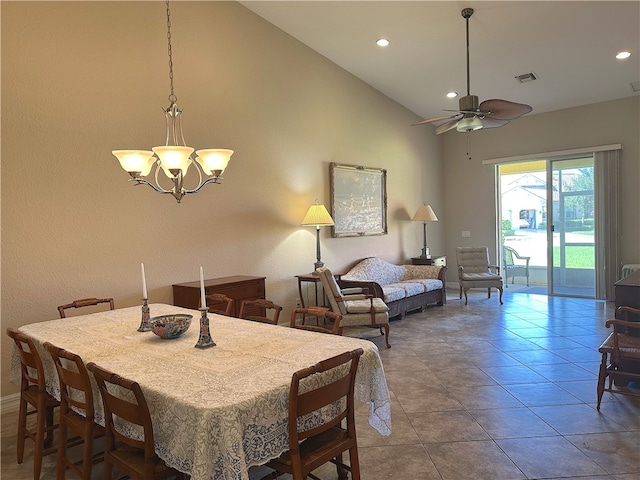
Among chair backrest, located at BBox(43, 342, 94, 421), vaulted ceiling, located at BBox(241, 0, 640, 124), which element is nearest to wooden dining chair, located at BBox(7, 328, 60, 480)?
chair backrest, located at BBox(43, 342, 94, 421)

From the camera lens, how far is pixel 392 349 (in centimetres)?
478

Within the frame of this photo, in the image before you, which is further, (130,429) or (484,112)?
(484,112)

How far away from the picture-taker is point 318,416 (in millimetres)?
1932

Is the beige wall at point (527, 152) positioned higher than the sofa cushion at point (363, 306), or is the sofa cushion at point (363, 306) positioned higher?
the beige wall at point (527, 152)

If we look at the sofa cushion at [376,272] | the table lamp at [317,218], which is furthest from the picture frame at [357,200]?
the table lamp at [317,218]

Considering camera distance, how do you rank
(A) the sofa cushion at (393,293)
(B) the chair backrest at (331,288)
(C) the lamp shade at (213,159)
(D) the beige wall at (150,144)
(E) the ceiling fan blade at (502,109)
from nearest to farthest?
(C) the lamp shade at (213,159)
(D) the beige wall at (150,144)
(E) the ceiling fan blade at (502,109)
(B) the chair backrest at (331,288)
(A) the sofa cushion at (393,293)

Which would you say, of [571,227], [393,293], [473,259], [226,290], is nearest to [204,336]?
[226,290]

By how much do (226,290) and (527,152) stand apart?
6098mm

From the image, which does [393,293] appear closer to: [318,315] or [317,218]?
[317,218]

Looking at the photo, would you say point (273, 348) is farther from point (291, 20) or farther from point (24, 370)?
point (291, 20)

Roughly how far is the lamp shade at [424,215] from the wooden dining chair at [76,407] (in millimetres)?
6185

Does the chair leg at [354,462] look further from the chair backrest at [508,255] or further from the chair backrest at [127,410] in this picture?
the chair backrest at [508,255]

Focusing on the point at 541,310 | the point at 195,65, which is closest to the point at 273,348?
the point at 195,65

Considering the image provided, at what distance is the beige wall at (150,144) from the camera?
11.5ft
